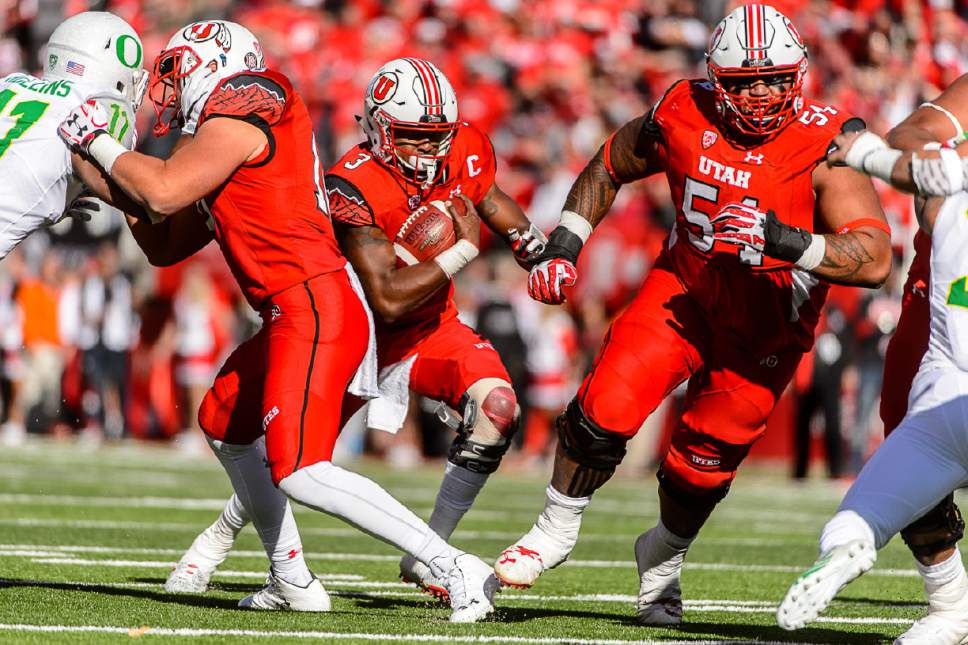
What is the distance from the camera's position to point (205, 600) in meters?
6.05

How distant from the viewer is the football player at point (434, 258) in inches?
237

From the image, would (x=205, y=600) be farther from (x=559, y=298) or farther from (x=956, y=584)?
(x=956, y=584)

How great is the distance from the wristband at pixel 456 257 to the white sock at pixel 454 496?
0.91 metres

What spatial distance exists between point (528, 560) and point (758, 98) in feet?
5.94

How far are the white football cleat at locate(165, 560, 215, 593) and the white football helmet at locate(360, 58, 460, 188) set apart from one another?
1.74 metres

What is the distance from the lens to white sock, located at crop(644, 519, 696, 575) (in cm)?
605

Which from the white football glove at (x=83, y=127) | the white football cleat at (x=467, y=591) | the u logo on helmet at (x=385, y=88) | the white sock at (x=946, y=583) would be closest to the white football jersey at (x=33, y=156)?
the white football glove at (x=83, y=127)

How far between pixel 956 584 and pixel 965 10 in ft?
46.7

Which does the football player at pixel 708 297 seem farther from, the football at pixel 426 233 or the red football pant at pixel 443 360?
the red football pant at pixel 443 360

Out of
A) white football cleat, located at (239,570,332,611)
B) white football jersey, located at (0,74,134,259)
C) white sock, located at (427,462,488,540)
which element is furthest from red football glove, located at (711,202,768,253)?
white football jersey, located at (0,74,134,259)

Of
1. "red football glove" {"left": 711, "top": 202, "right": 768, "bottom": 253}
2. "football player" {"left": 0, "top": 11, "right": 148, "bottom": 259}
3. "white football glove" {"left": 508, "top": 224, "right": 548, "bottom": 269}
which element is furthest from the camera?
"white football glove" {"left": 508, "top": 224, "right": 548, "bottom": 269}

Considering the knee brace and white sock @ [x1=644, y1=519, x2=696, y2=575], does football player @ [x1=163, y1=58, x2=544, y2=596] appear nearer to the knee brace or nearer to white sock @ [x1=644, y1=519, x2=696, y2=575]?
the knee brace

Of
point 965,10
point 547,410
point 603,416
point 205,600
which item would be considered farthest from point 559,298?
point 965,10

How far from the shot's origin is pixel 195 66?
584 centimetres
